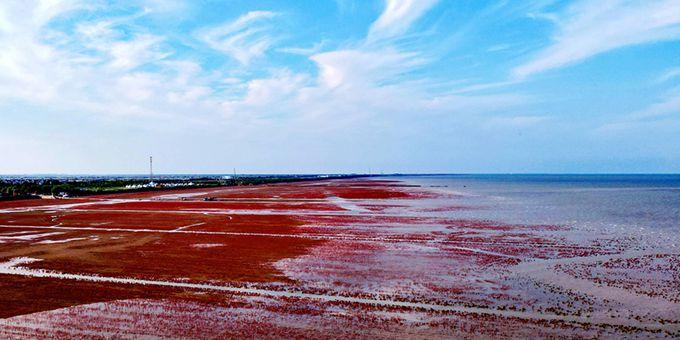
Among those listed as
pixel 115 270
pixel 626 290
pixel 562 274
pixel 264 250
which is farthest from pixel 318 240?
pixel 626 290

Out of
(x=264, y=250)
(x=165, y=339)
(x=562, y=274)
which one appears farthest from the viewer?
(x=264, y=250)

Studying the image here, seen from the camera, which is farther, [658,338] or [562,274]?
[562,274]

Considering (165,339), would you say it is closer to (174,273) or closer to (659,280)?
(174,273)

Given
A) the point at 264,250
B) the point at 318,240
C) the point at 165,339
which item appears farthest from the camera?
the point at 318,240

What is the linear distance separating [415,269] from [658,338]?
32.7 ft

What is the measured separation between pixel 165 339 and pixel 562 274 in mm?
16137

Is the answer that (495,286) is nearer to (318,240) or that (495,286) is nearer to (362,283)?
(362,283)

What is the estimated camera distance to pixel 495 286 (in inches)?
696

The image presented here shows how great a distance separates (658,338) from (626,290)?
215 inches

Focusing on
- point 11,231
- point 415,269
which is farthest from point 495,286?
point 11,231

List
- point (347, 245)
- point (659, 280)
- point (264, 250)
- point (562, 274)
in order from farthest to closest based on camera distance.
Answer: point (347, 245) < point (264, 250) < point (562, 274) < point (659, 280)

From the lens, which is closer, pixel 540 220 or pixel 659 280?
pixel 659 280

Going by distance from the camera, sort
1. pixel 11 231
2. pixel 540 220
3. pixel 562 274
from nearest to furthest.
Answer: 1. pixel 562 274
2. pixel 11 231
3. pixel 540 220

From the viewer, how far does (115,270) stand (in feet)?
65.7
